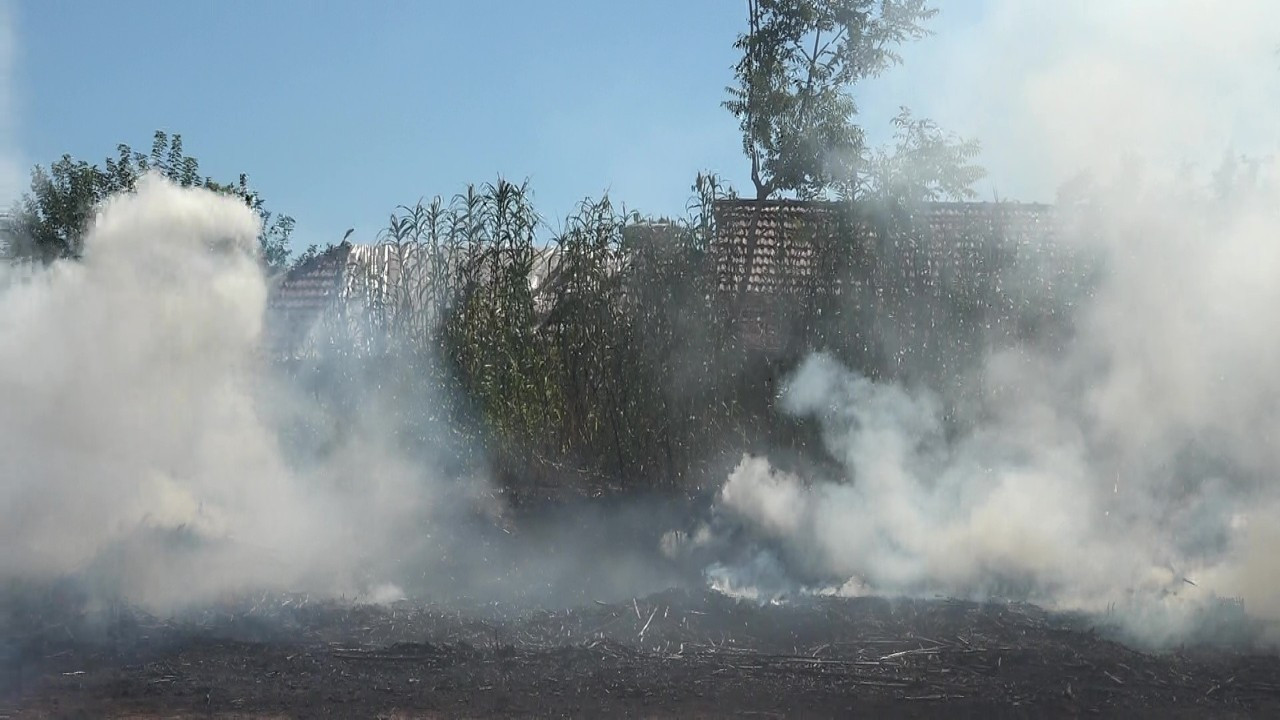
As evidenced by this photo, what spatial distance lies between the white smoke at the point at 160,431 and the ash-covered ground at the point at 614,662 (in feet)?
1.83

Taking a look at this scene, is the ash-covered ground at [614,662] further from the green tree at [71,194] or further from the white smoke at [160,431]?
the green tree at [71,194]

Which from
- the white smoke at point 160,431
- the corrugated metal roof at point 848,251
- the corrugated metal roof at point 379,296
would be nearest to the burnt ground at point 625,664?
the white smoke at point 160,431

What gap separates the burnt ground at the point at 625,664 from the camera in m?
6.43

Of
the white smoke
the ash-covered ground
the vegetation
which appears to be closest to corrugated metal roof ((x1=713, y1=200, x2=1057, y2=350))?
the vegetation

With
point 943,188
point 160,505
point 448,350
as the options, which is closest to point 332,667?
point 160,505

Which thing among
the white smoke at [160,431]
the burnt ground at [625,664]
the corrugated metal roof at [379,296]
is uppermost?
the corrugated metal roof at [379,296]

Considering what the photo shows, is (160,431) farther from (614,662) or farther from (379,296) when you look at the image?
(614,662)

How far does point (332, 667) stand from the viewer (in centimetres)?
714

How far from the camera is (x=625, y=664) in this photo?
7102 mm

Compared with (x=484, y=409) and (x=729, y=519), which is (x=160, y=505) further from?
(x=729, y=519)

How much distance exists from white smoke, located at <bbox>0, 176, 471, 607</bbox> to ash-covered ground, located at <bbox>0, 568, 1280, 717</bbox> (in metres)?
0.56

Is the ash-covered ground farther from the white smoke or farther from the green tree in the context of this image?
the green tree

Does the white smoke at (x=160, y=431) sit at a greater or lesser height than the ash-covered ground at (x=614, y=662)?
greater

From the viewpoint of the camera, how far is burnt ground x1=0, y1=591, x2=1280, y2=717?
6.43 m
